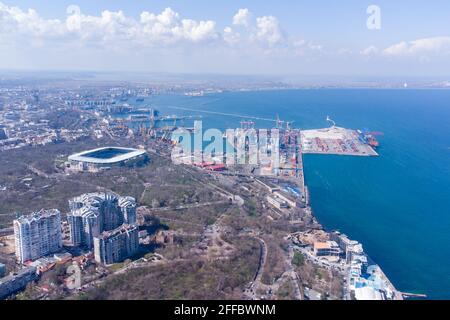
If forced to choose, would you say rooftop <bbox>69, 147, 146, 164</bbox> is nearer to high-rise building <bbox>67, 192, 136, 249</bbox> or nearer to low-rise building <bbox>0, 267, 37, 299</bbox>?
high-rise building <bbox>67, 192, 136, 249</bbox>

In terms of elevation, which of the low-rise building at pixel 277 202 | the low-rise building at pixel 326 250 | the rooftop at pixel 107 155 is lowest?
the low-rise building at pixel 326 250

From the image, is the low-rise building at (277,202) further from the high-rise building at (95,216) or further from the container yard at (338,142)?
the container yard at (338,142)

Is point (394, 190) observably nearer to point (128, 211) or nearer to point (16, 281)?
point (128, 211)

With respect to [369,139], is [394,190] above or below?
below

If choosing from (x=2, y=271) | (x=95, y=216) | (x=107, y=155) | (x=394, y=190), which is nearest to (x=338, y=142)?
(x=394, y=190)

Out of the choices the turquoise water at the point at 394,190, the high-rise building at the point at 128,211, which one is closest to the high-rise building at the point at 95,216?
the high-rise building at the point at 128,211

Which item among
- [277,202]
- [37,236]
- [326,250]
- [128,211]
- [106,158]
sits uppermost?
[106,158]
